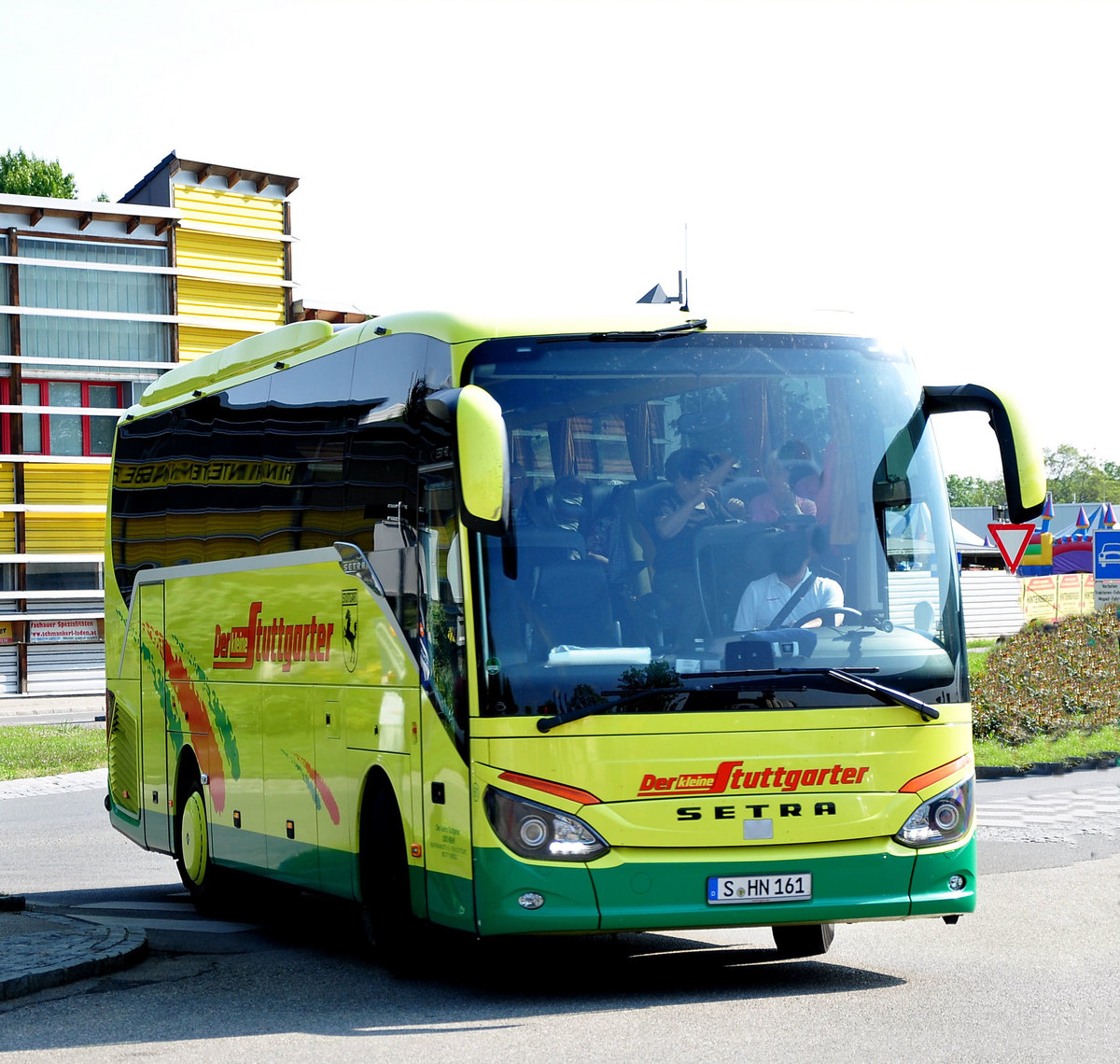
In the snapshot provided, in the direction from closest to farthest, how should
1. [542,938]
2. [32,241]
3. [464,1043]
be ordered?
[464,1043]
[542,938]
[32,241]

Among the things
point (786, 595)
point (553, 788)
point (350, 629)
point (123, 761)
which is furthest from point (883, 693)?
point (123, 761)

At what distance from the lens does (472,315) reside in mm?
8727

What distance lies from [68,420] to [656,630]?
37601 millimetres

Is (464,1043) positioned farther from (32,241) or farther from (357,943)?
(32,241)

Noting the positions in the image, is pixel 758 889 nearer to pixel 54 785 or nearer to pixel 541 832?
pixel 541 832

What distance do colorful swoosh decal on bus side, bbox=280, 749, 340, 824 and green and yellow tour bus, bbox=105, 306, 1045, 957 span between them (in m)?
0.45

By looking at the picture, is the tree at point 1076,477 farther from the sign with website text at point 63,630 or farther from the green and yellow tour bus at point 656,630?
the green and yellow tour bus at point 656,630

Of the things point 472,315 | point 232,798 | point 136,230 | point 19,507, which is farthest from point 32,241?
point 472,315

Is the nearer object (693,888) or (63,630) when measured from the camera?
(693,888)

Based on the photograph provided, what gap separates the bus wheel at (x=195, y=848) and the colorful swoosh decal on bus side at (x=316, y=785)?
86.9 inches

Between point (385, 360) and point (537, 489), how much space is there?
1610mm

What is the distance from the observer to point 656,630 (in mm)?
8242

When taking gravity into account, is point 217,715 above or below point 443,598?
below

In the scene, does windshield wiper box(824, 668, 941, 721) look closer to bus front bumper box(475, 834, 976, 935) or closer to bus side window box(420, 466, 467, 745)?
bus front bumper box(475, 834, 976, 935)
